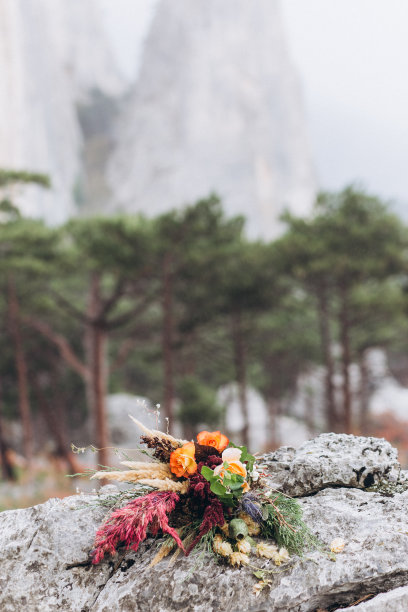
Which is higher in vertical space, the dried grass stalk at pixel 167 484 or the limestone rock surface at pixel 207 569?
the dried grass stalk at pixel 167 484

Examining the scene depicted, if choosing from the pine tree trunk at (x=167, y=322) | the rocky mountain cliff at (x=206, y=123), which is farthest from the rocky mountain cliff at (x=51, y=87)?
the pine tree trunk at (x=167, y=322)

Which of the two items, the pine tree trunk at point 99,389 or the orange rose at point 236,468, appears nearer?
the orange rose at point 236,468

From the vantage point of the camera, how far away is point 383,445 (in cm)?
235

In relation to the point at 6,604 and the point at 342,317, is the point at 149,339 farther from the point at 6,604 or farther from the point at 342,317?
the point at 6,604

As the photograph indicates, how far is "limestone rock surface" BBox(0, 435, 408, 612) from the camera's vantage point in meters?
1.80

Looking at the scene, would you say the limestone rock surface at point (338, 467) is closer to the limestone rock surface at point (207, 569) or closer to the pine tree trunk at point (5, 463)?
the limestone rock surface at point (207, 569)

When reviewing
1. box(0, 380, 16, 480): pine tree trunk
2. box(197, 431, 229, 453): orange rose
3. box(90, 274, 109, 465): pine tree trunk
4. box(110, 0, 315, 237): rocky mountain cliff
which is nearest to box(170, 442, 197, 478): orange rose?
box(197, 431, 229, 453): orange rose

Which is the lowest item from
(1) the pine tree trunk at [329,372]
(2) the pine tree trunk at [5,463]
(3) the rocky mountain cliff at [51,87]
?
(2) the pine tree trunk at [5,463]

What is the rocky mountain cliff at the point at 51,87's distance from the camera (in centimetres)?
2764

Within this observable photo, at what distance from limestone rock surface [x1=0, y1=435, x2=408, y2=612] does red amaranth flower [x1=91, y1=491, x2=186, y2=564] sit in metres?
0.10

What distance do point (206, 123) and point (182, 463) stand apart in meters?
60.9

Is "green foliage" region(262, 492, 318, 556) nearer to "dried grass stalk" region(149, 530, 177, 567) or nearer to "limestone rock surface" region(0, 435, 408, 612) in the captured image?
"limestone rock surface" region(0, 435, 408, 612)

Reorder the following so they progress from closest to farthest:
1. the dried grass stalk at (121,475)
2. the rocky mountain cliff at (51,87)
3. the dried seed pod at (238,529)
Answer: the dried seed pod at (238,529) < the dried grass stalk at (121,475) < the rocky mountain cliff at (51,87)

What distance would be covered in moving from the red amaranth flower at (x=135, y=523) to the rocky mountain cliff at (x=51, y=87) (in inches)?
926
